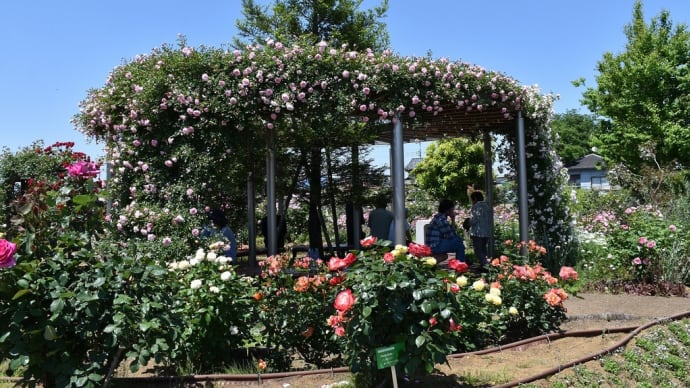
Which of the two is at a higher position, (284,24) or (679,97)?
(284,24)

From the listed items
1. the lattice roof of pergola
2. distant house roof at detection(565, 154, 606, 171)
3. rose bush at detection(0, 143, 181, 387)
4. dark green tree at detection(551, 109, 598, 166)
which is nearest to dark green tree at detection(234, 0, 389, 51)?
the lattice roof of pergola

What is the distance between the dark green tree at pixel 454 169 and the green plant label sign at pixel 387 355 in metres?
16.4

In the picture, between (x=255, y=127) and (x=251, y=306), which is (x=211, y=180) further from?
(x=251, y=306)

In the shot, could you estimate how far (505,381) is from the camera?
11.4 feet

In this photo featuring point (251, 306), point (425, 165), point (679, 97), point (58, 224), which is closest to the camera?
point (58, 224)

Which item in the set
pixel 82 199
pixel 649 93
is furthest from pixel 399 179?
pixel 649 93

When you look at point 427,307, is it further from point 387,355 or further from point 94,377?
point 94,377

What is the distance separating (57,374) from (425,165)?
18.4 meters

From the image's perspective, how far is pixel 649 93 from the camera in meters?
17.8

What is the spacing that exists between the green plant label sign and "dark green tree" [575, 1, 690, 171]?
15.7m

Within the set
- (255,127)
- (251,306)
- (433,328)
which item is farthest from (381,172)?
(433,328)

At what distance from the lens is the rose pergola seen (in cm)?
620

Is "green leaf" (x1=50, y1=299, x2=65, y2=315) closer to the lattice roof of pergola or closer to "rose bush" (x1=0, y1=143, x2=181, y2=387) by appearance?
"rose bush" (x1=0, y1=143, x2=181, y2=387)

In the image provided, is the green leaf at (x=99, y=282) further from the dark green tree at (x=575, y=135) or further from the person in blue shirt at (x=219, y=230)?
the dark green tree at (x=575, y=135)
